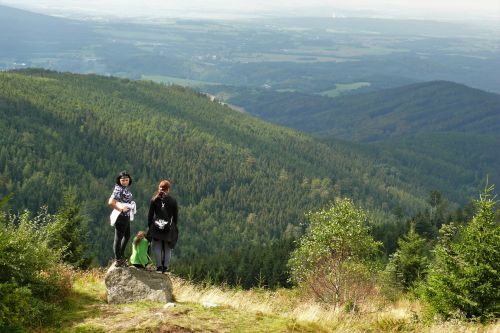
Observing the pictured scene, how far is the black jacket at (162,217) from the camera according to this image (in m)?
19.3

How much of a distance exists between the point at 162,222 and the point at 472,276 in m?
11.8

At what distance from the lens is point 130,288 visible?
59.1ft

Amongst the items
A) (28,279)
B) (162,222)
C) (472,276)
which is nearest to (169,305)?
(162,222)

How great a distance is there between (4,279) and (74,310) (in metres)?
2.65

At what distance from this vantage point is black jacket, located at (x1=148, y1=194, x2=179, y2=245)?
19328 millimetres

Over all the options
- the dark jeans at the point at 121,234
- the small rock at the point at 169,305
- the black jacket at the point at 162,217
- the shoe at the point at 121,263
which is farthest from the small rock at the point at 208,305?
the dark jeans at the point at 121,234

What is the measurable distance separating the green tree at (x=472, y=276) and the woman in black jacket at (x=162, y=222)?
1037cm

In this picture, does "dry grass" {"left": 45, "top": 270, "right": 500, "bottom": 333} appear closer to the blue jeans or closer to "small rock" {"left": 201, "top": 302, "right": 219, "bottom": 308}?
"small rock" {"left": 201, "top": 302, "right": 219, "bottom": 308}

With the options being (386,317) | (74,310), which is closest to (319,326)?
(386,317)

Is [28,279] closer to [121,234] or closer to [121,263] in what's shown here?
[121,263]

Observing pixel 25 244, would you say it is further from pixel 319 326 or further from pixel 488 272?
pixel 488 272

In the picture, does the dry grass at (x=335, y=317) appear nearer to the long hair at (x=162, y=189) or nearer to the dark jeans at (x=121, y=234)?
the dark jeans at (x=121, y=234)

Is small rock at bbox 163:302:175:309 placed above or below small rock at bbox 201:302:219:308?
above

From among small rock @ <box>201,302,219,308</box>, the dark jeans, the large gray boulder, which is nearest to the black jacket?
the dark jeans
